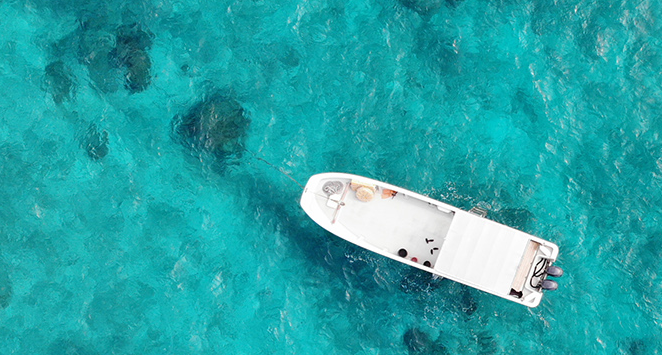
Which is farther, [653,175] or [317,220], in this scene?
[653,175]

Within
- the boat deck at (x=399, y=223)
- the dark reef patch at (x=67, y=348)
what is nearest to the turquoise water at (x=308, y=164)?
the dark reef patch at (x=67, y=348)

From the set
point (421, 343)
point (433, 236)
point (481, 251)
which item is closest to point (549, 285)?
point (481, 251)

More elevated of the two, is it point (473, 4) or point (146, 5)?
point (473, 4)

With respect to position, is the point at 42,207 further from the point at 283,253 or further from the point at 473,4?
the point at 473,4

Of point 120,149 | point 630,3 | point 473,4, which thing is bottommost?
point 120,149

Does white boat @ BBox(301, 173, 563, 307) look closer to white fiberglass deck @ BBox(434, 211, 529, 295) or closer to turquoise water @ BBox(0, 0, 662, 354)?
white fiberglass deck @ BBox(434, 211, 529, 295)

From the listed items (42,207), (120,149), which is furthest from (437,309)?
(42,207)
